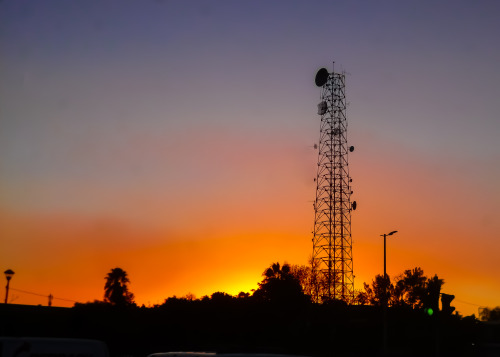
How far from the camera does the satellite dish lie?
185 ft

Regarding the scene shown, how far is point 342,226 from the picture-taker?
56.4 m

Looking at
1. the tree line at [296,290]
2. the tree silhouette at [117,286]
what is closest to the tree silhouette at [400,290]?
the tree line at [296,290]

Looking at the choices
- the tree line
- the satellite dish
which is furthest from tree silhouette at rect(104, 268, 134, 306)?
the satellite dish

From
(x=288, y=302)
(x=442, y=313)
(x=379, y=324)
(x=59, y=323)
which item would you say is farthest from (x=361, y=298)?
(x=442, y=313)

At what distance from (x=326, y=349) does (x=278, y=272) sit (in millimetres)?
33652

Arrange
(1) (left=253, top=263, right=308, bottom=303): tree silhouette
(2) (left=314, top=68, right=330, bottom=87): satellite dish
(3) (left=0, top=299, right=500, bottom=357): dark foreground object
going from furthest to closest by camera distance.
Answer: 1. (1) (left=253, top=263, right=308, bottom=303): tree silhouette
2. (2) (left=314, top=68, right=330, bottom=87): satellite dish
3. (3) (left=0, top=299, right=500, bottom=357): dark foreground object

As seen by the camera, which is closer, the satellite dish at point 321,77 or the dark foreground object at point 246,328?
the dark foreground object at point 246,328

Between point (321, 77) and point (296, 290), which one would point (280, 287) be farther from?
point (321, 77)

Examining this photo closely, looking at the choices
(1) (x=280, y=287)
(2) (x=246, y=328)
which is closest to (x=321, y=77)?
(2) (x=246, y=328)

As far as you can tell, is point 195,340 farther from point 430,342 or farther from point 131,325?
point 430,342

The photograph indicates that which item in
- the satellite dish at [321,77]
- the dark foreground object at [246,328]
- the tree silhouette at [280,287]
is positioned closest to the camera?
the dark foreground object at [246,328]

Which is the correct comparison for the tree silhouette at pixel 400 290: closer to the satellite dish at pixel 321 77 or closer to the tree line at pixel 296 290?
the tree line at pixel 296 290

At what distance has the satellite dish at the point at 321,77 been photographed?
56.4m

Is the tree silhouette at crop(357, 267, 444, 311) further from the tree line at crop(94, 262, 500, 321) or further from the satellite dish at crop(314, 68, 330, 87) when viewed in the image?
the satellite dish at crop(314, 68, 330, 87)
